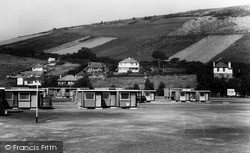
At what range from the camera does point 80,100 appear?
50.5m

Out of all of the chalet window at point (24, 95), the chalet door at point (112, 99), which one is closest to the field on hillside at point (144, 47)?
the chalet door at point (112, 99)

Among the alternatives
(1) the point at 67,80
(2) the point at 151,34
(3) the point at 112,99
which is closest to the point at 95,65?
(1) the point at 67,80

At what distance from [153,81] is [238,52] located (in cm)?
3162

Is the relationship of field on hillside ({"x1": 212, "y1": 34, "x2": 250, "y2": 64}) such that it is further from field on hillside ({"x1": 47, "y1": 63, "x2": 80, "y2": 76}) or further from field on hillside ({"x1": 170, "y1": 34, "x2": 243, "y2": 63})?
field on hillside ({"x1": 47, "y1": 63, "x2": 80, "y2": 76})

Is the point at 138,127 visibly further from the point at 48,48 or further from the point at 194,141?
the point at 48,48

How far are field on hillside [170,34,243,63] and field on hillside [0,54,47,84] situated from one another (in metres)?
53.9

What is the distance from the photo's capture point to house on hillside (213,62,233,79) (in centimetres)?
11336

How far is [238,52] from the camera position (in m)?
124

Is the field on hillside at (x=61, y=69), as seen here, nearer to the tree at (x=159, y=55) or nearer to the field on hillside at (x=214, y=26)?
the tree at (x=159, y=55)

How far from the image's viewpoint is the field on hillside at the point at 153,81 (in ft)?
369

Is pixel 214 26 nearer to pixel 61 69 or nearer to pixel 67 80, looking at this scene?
pixel 61 69

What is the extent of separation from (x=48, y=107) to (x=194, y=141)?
31676 mm

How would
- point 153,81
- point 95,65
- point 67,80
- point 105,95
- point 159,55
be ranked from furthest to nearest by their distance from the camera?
point 95,65, point 159,55, point 67,80, point 153,81, point 105,95

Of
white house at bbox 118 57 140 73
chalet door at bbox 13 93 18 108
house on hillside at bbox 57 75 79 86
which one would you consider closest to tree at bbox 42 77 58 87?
house on hillside at bbox 57 75 79 86
